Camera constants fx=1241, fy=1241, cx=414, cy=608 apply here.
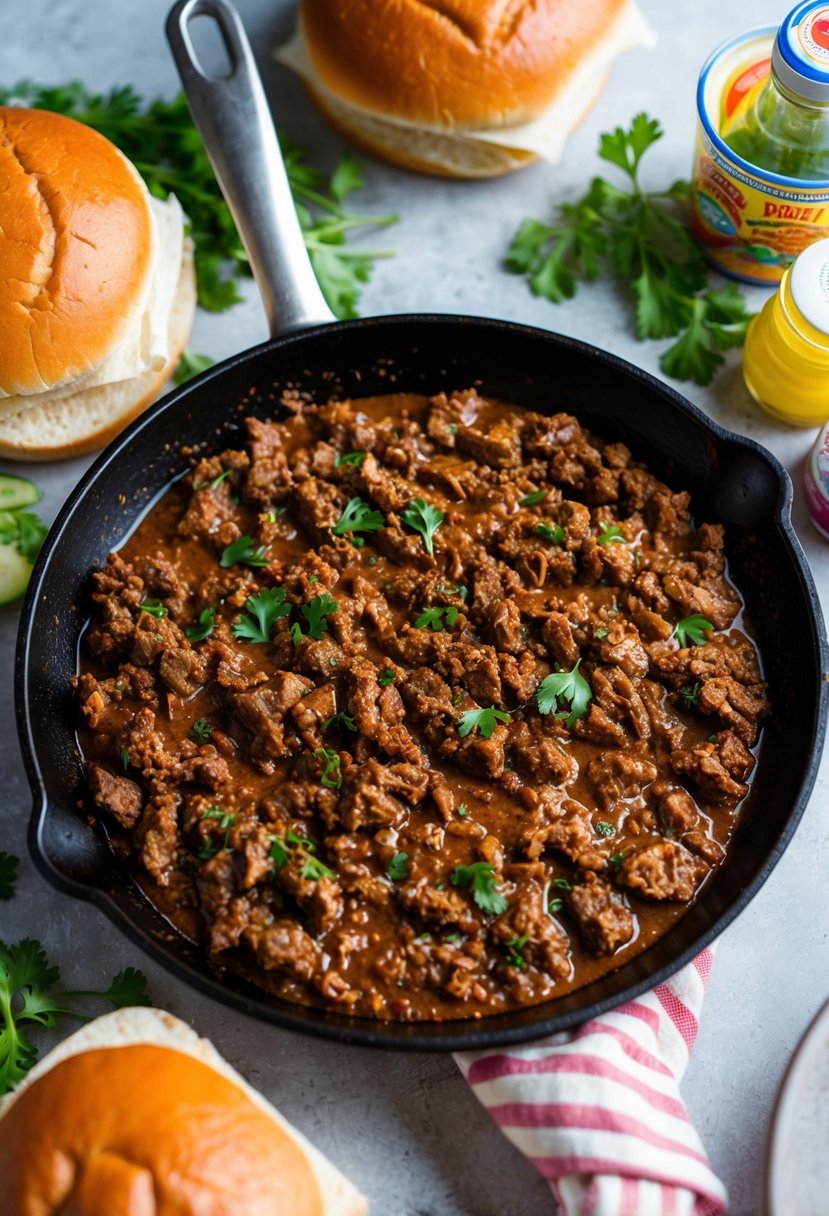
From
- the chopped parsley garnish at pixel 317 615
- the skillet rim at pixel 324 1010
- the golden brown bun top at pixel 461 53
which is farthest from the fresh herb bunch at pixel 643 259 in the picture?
the chopped parsley garnish at pixel 317 615

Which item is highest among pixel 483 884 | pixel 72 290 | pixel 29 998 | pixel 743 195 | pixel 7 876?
pixel 72 290

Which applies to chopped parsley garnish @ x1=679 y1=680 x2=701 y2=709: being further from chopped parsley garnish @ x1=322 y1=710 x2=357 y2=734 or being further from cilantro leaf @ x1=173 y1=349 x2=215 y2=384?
cilantro leaf @ x1=173 y1=349 x2=215 y2=384

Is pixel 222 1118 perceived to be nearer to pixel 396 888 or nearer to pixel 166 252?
pixel 396 888

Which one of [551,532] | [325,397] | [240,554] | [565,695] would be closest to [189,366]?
[325,397]

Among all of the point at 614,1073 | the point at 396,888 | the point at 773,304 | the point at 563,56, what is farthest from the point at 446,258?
the point at 614,1073

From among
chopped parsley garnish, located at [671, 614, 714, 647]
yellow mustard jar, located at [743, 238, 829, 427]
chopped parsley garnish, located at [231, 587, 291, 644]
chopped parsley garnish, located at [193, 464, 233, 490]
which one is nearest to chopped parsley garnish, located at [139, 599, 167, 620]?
chopped parsley garnish, located at [231, 587, 291, 644]

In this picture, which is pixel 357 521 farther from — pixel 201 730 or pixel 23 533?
pixel 23 533

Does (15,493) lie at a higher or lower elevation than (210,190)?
lower
